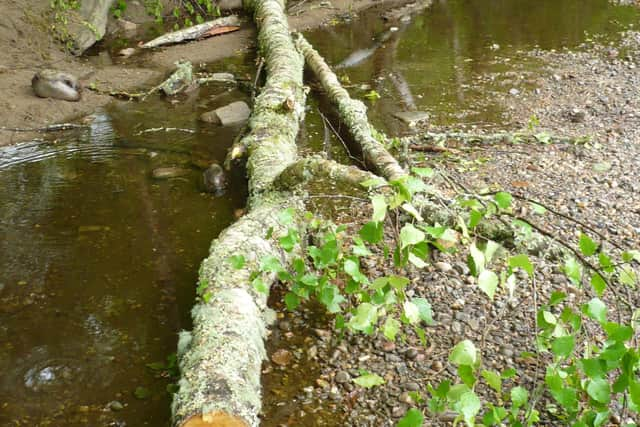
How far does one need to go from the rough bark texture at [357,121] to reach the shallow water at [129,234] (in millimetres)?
361

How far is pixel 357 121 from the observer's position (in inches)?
226

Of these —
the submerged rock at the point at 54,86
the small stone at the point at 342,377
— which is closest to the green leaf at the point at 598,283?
the small stone at the point at 342,377

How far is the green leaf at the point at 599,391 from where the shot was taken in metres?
2.08

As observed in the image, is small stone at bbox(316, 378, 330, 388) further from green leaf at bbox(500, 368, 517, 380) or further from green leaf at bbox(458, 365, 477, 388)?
green leaf at bbox(458, 365, 477, 388)

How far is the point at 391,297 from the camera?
257 cm

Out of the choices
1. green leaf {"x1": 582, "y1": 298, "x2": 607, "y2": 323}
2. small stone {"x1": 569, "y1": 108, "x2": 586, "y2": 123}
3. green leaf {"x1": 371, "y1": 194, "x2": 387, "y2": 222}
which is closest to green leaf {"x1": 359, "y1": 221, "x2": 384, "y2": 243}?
green leaf {"x1": 371, "y1": 194, "x2": 387, "y2": 222}

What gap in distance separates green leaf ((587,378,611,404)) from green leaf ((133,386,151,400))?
225 centimetres

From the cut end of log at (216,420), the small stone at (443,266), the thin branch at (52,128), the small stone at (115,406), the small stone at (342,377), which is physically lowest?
the thin branch at (52,128)

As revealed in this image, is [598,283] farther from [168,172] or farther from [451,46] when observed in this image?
[451,46]

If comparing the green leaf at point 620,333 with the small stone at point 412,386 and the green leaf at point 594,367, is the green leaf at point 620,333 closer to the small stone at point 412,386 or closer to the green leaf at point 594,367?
the green leaf at point 594,367

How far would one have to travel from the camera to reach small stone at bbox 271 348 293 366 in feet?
11.7

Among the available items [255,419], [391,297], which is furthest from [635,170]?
[255,419]

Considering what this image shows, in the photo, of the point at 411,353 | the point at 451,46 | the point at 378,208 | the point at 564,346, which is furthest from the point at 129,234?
the point at 451,46

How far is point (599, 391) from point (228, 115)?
5.38m
